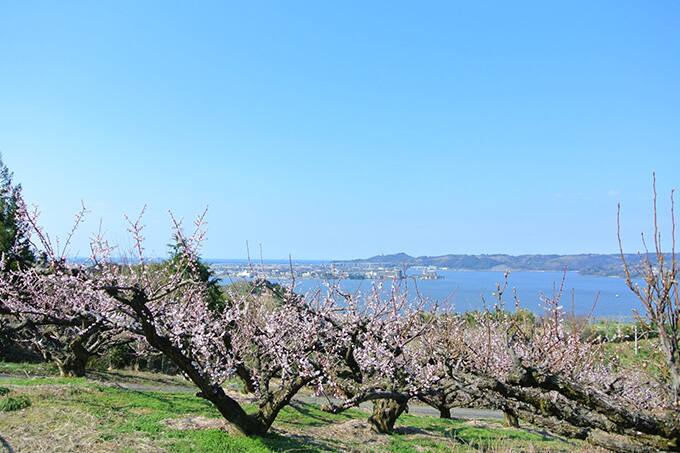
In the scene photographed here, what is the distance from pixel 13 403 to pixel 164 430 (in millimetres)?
3246

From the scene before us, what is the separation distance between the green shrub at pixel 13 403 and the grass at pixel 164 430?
6.3 inches

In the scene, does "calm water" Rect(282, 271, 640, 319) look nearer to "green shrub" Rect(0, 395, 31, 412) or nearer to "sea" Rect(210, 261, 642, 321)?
"sea" Rect(210, 261, 642, 321)

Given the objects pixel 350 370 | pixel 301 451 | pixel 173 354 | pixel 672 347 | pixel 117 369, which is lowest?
pixel 117 369

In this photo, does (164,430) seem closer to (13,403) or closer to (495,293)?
(13,403)

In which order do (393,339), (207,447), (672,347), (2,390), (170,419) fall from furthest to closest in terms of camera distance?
(393,339)
(2,390)
(170,419)
(207,447)
(672,347)

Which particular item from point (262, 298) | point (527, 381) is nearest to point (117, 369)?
point (262, 298)

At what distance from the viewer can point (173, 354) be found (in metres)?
8.27

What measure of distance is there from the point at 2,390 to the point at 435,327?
995 centimetres

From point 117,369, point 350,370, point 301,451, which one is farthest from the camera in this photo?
point 117,369

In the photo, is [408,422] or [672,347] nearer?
[672,347]

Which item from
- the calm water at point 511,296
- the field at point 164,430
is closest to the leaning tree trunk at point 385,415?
the field at point 164,430

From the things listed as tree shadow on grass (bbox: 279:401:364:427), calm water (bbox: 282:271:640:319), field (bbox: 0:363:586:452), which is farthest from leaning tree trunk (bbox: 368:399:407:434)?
calm water (bbox: 282:271:640:319)

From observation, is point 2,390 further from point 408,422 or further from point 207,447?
point 408,422

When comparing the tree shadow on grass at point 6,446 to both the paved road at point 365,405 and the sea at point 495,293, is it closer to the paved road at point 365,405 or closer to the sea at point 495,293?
the sea at point 495,293
